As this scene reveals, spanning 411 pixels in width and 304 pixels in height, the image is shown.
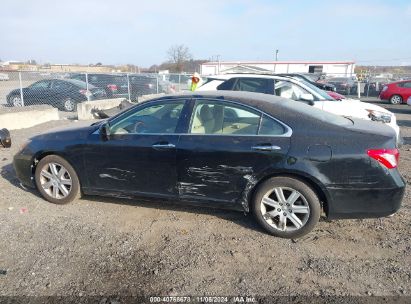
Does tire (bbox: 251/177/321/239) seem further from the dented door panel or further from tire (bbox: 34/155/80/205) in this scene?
tire (bbox: 34/155/80/205)

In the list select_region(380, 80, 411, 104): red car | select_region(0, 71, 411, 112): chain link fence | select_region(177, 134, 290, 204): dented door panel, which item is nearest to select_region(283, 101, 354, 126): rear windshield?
select_region(177, 134, 290, 204): dented door panel

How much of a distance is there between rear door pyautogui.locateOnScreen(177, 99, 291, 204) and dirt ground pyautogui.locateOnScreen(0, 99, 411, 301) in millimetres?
500

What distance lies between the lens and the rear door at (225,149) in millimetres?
3561

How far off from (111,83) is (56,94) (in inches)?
102

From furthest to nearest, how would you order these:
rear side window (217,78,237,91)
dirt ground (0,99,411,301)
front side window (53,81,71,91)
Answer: front side window (53,81,71,91), rear side window (217,78,237,91), dirt ground (0,99,411,301)

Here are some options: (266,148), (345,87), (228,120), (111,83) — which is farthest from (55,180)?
(345,87)

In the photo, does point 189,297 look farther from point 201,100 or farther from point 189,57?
point 189,57

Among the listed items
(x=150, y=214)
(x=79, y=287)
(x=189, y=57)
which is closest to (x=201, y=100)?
(x=150, y=214)

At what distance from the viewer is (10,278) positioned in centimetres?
300

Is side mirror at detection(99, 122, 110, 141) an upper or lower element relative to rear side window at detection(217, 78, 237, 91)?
lower

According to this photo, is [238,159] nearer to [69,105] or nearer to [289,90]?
[289,90]

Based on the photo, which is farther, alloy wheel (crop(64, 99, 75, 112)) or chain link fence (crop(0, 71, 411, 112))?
alloy wheel (crop(64, 99, 75, 112))

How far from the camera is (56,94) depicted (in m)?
13.9

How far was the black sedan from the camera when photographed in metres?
3.38
